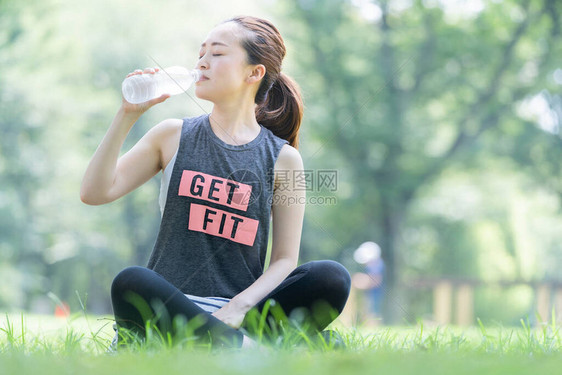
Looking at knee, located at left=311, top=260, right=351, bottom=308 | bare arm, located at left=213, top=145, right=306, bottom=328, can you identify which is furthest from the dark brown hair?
knee, located at left=311, top=260, right=351, bottom=308

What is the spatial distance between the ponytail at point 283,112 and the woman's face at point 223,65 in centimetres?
20

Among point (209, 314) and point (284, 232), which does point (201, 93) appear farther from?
point (209, 314)

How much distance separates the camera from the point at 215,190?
7.59 ft

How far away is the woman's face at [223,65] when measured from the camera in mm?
2432

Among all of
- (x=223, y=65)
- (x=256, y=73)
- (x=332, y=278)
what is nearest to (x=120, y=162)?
(x=223, y=65)

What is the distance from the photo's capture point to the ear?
255cm

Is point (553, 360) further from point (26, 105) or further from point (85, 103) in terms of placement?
point (85, 103)

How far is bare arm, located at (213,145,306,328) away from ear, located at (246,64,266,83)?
286mm

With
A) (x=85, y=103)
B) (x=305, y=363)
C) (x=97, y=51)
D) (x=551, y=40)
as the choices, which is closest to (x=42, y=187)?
(x=85, y=103)

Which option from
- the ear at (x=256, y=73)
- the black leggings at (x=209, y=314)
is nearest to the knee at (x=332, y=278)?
the black leggings at (x=209, y=314)

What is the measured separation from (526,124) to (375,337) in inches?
412

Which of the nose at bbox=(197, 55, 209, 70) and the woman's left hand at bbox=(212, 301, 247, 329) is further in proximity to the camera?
the nose at bbox=(197, 55, 209, 70)

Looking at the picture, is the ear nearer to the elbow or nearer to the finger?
the finger

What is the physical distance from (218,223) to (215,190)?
0.12m
